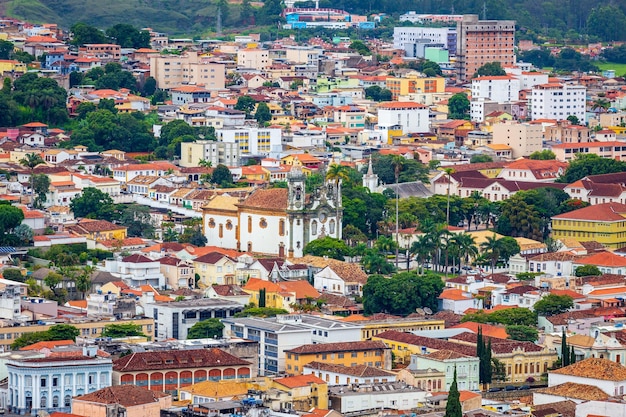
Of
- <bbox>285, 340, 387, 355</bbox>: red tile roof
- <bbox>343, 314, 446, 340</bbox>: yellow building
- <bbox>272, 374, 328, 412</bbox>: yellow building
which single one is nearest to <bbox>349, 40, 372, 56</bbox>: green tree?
<bbox>343, 314, 446, 340</bbox>: yellow building

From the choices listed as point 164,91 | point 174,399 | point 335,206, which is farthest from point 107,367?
point 164,91

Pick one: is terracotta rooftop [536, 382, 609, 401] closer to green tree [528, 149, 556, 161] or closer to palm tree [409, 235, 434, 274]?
palm tree [409, 235, 434, 274]

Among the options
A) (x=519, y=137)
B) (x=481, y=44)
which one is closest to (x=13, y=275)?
(x=519, y=137)

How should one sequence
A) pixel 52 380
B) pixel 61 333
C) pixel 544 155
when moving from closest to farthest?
pixel 52 380, pixel 61 333, pixel 544 155

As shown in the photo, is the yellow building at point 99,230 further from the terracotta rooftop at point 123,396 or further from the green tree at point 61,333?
the terracotta rooftop at point 123,396

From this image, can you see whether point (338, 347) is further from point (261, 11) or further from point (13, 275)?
point (261, 11)

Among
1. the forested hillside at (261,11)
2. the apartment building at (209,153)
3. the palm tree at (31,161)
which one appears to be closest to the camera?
the palm tree at (31,161)

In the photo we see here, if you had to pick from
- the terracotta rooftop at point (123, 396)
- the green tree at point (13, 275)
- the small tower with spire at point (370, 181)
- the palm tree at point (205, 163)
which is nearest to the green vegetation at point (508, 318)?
the green tree at point (13, 275)
